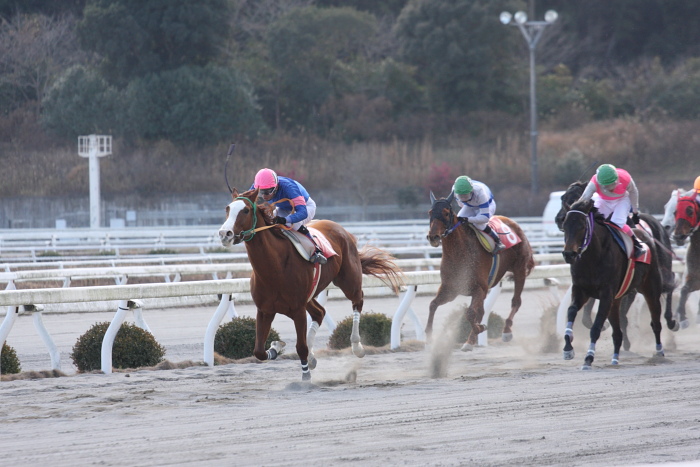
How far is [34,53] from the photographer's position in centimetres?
3512

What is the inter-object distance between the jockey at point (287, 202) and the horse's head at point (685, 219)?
179 inches

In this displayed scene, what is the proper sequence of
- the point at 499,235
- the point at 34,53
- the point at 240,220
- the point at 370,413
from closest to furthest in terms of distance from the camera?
the point at 370,413, the point at 240,220, the point at 499,235, the point at 34,53

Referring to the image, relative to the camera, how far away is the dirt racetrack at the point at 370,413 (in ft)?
15.8

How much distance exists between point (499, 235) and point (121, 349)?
157 inches

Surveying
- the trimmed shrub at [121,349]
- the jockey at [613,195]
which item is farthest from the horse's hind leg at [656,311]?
the trimmed shrub at [121,349]

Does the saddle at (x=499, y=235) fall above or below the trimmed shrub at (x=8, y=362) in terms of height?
above

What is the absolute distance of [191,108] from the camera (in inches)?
1275

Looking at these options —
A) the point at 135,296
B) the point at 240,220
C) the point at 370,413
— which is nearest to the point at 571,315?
the point at 370,413

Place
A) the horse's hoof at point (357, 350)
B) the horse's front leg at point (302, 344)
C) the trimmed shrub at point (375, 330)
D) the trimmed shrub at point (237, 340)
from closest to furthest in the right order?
the horse's front leg at point (302, 344), the horse's hoof at point (357, 350), the trimmed shrub at point (237, 340), the trimmed shrub at point (375, 330)

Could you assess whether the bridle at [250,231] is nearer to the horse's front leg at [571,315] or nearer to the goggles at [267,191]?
the goggles at [267,191]

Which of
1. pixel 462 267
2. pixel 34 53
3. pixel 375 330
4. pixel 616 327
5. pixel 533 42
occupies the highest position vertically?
pixel 34 53

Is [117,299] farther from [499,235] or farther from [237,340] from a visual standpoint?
[499,235]

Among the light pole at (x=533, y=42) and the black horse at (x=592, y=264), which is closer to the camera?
the black horse at (x=592, y=264)

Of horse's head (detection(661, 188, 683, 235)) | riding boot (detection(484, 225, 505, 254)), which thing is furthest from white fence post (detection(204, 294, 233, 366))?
horse's head (detection(661, 188, 683, 235))
